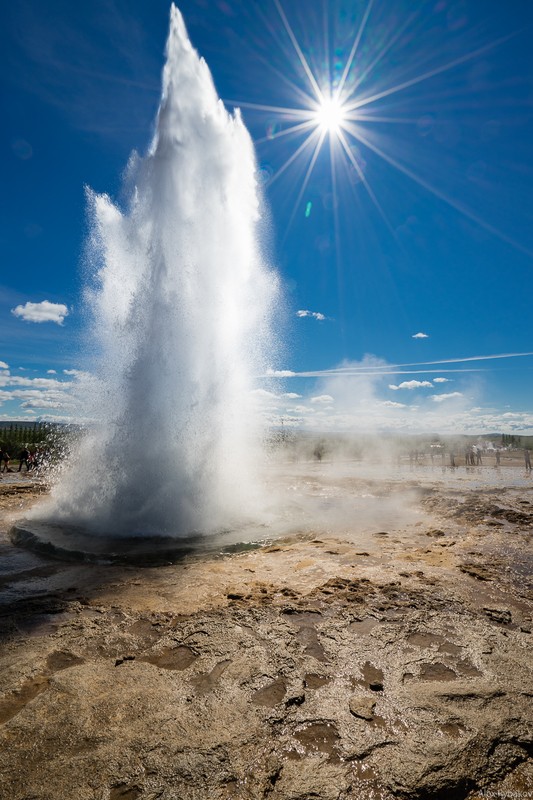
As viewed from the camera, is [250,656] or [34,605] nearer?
[250,656]

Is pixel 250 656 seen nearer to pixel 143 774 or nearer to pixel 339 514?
pixel 143 774

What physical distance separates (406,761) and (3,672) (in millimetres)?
Result: 3217

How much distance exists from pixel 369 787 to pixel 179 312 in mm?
11281

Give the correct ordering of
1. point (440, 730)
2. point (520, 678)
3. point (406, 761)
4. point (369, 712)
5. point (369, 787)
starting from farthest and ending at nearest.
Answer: point (520, 678)
point (369, 712)
point (440, 730)
point (406, 761)
point (369, 787)

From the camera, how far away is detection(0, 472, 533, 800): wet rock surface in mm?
2303

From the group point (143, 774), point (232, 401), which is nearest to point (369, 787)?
point (143, 774)

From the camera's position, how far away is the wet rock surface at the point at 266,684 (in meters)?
2.30

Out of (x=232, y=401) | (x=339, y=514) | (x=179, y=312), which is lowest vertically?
(x=339, y=514)

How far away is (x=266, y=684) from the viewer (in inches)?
126

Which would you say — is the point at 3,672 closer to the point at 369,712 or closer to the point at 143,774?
the point at 143,774

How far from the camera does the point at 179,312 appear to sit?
11.9 metres

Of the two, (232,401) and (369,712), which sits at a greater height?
(232,401)

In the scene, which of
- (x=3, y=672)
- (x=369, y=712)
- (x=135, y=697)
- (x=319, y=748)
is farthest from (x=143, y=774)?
(x=3, y=672)

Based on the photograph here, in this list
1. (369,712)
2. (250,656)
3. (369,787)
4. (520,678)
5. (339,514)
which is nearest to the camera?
(369,787)
